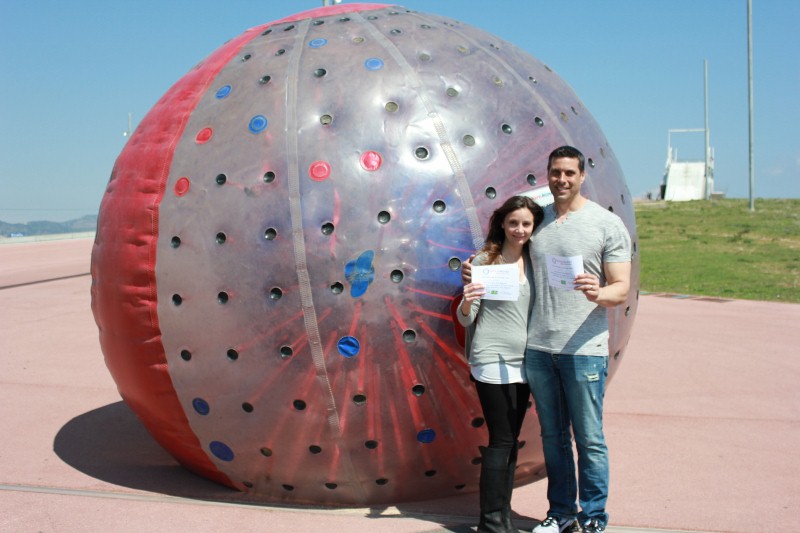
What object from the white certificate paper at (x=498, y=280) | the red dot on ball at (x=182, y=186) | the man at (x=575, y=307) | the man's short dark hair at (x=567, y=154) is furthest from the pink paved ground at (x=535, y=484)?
the man's short dark hair at (x=567, y=154)

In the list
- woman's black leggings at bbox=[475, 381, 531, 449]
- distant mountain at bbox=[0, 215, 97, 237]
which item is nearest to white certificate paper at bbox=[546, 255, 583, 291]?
woman's black leggings at bbox=[475, 381, 531, 449]

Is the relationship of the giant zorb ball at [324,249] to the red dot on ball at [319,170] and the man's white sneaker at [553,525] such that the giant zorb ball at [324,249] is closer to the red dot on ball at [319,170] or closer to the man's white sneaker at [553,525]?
the red dot on ball at [319,170]

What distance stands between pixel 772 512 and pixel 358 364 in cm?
285

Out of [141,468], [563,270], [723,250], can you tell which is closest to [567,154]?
[563,270]

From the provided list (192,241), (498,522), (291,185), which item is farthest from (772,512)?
(192,241)

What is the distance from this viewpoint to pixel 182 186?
5.10 metres

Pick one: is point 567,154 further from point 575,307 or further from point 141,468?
point 141,468

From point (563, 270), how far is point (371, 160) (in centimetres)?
124

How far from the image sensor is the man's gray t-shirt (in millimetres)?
4492

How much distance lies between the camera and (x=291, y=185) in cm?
479

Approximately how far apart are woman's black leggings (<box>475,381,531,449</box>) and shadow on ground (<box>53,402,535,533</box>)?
0.66m

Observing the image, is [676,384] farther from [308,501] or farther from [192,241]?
[192,241]

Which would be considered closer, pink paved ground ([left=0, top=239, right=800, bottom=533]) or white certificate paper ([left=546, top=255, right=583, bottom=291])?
white certificate paper ([left=546, top=255, right=583, bottom=291])

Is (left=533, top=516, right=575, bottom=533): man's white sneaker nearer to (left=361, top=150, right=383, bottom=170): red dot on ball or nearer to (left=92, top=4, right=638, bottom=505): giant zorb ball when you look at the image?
(left=92, top=4, right=638, bottom=505): giant zorb ball
